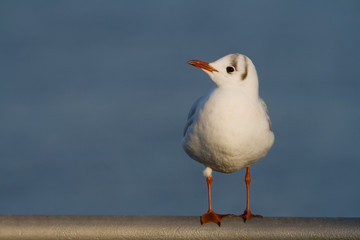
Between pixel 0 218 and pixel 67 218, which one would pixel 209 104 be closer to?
pixel 67 218

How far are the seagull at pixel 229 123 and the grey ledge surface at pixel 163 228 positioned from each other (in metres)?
0.16

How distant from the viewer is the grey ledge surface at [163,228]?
497 centimetres

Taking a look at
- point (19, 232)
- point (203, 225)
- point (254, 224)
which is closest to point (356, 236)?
point (254, 224)

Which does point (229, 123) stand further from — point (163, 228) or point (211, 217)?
point (163, 228)

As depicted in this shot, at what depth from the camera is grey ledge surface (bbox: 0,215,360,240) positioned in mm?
4973

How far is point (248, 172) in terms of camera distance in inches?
230

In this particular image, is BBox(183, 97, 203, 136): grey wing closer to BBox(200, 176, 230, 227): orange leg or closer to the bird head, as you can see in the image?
the bird head

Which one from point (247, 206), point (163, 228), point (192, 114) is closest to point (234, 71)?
point (192, 114)

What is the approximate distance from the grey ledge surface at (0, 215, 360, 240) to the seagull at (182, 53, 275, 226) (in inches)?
6.2

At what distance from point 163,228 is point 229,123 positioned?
84 centimetres

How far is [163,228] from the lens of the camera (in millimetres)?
4973

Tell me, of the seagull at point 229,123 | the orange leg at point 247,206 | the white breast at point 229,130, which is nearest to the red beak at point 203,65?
the seagull at point 229,123

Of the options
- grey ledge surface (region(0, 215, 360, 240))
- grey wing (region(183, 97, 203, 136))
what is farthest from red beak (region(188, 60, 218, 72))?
grey ledge surface (region(0, 215, 360, 240))

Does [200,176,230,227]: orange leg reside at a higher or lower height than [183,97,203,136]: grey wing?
lower
